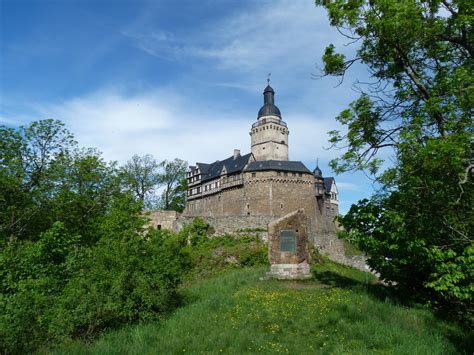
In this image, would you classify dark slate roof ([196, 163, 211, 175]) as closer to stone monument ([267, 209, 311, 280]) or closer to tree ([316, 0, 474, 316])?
stone monument ([267, 209, 311, 280])

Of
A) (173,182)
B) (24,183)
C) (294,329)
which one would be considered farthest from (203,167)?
(294,329)

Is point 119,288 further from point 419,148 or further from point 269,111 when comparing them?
point 269,111

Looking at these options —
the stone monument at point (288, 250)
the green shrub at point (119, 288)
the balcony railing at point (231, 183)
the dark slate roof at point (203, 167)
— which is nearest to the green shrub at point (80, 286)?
the green shrub at point (119, 288)

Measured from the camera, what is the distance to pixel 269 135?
5516 cm

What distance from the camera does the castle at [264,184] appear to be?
46031mm

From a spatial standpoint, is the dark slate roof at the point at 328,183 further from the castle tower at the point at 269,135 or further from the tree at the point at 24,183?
the tree at the point at 24,183

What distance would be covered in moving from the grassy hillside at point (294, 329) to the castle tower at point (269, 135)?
44.4 m

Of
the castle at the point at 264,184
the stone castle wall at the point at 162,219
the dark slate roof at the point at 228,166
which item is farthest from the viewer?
the dark slate roof at the point at 228,166

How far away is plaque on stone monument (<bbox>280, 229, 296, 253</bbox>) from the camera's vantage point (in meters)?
15.7

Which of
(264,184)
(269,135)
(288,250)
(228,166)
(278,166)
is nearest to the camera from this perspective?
(288,250)

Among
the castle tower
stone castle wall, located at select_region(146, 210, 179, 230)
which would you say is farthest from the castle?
stone castle wall, located at select_region(146, 210, 179, 230)

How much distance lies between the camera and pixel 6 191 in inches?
794

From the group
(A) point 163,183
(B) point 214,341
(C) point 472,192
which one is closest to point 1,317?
(B) point 214,341

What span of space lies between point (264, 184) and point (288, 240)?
99.9 ft
